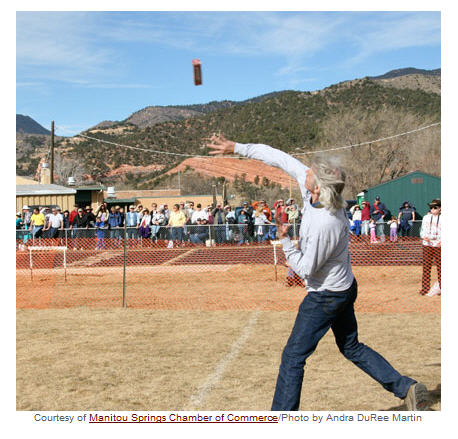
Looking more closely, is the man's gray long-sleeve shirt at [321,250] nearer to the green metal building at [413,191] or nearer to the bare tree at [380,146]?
the green metal building at [413,191]

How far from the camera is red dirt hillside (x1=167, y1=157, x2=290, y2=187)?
75.4 m

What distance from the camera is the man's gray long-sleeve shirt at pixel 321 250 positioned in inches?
154

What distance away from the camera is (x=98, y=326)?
28.3ft

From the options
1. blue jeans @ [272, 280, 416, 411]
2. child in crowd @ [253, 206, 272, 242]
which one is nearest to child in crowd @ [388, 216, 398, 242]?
child in crowd @ [253, 206, 272, 242]

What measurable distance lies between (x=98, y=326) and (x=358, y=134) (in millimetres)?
43591

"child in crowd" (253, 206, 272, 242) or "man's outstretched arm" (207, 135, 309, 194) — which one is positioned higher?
"man's outstretched arm" (207, 135, 309, 194)

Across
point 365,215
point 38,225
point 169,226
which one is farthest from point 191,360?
point 38,225

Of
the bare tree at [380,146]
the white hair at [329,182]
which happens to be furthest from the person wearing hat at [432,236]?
the bare tree at [380,146]

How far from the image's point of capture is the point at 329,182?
387 cm

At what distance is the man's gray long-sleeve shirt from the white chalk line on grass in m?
1.81

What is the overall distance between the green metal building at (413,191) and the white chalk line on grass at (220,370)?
1992 cm

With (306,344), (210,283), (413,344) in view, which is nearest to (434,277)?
(210,283)

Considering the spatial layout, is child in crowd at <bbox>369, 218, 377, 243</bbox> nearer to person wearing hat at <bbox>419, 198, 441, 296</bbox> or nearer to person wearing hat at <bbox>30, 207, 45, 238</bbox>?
person wearing hat at <bbox>419, 198, 441, 296</bbox>

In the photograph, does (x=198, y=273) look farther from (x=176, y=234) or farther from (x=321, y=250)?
(x=321, y=250)
